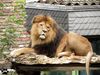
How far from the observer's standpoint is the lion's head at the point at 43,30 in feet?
20.9

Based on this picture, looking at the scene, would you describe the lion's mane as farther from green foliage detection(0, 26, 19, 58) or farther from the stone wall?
the stone wall

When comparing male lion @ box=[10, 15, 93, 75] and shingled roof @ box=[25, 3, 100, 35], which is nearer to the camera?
male lion @ box=[10, 15, 93, 75]

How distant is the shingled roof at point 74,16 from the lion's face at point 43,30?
1.31 m

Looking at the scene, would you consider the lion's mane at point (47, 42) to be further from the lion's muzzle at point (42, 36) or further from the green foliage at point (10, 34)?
the green foliage at point (10, 34)

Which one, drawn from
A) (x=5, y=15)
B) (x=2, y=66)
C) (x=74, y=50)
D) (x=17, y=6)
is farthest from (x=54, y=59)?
(x=5, y=15)

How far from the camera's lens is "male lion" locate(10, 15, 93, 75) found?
6348 mm

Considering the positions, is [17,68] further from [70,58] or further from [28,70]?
[70,58]

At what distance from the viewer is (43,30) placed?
6352 millimetres

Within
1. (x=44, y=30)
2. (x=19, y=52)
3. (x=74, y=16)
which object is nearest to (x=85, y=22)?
(x=74, y=16)

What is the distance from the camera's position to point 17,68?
19.7 feet

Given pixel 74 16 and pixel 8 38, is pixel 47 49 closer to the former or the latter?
pixel 74 16

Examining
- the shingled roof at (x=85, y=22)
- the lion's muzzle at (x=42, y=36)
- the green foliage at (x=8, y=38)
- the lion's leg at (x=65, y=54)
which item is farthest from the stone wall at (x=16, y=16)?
the lion's leg at (x=65, y=54)

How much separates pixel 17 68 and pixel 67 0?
249 cm

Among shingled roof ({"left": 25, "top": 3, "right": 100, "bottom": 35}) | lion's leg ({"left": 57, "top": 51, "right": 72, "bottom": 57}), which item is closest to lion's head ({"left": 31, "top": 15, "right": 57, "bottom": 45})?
lion's leg ({"left": 57, "top": 51, "right": 72, "bottom": 57})
